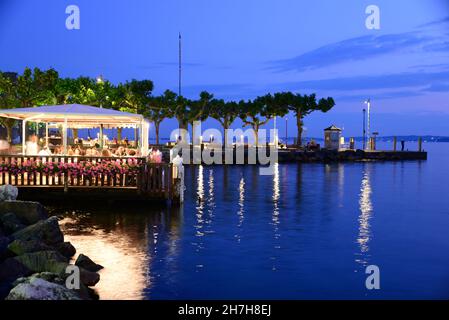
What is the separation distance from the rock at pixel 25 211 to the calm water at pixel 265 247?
0.87 meters

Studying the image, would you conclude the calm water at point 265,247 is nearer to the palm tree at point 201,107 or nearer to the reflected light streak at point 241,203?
the reflected light streak at point 241,203

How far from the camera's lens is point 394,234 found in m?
14.7

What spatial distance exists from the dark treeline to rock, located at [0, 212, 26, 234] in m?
26.2

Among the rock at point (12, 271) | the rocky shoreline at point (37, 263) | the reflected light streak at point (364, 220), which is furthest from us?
the reflected light streak at point (364, 220)

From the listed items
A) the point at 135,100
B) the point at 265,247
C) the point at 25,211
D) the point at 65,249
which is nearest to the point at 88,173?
the point at 25,211

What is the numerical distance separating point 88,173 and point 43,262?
9.70m

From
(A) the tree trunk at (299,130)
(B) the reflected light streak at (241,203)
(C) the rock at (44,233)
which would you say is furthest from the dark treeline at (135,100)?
(C) the rock at (44,233)

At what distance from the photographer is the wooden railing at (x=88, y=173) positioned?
1842cm

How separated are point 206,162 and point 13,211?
3578 cm

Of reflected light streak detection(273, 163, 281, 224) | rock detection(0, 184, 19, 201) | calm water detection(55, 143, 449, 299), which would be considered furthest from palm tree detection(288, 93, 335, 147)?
rock detection(0, 184, 19, 201)

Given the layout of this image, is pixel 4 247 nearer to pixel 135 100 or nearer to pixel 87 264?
pixel 87 264

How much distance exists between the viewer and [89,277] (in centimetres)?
909

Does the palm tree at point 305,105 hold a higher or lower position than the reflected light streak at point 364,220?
higher

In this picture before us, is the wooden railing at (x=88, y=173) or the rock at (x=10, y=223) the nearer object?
the rock at (x=10, y=223)
